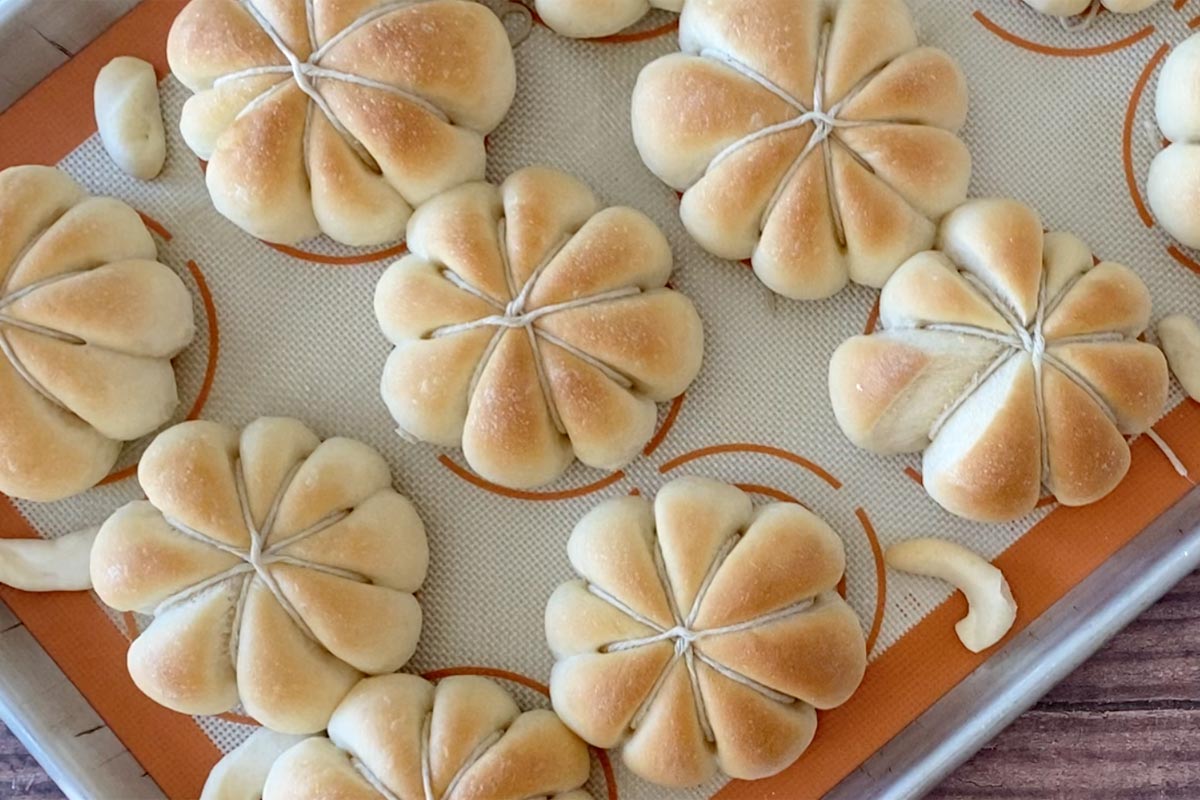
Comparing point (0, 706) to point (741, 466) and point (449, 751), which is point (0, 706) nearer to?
point (449, 751)

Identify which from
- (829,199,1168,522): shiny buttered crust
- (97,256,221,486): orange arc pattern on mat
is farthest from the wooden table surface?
(97,256,221,486): orange arc pattern on mat

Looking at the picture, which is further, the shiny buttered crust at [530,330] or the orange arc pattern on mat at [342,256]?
the orange arc pattern on mat at [342,256]

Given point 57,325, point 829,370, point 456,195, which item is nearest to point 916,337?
point 829,370

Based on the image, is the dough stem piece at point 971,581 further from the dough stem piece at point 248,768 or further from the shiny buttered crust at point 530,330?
the dough stem piece at point 248,768

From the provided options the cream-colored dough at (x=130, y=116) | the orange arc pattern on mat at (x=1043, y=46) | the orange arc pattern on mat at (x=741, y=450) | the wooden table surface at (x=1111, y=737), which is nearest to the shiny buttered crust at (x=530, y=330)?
the orange arc pattern on mat at (x=741, y=450)

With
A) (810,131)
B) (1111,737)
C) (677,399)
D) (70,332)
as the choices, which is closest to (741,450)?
(677,399)

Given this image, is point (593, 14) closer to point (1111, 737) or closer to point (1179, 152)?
point (1179, 152)

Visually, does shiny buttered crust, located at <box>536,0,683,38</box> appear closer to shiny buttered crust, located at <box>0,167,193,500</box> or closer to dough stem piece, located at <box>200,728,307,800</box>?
shiny buttered crust, located at <box>0,167,193,500</box>
